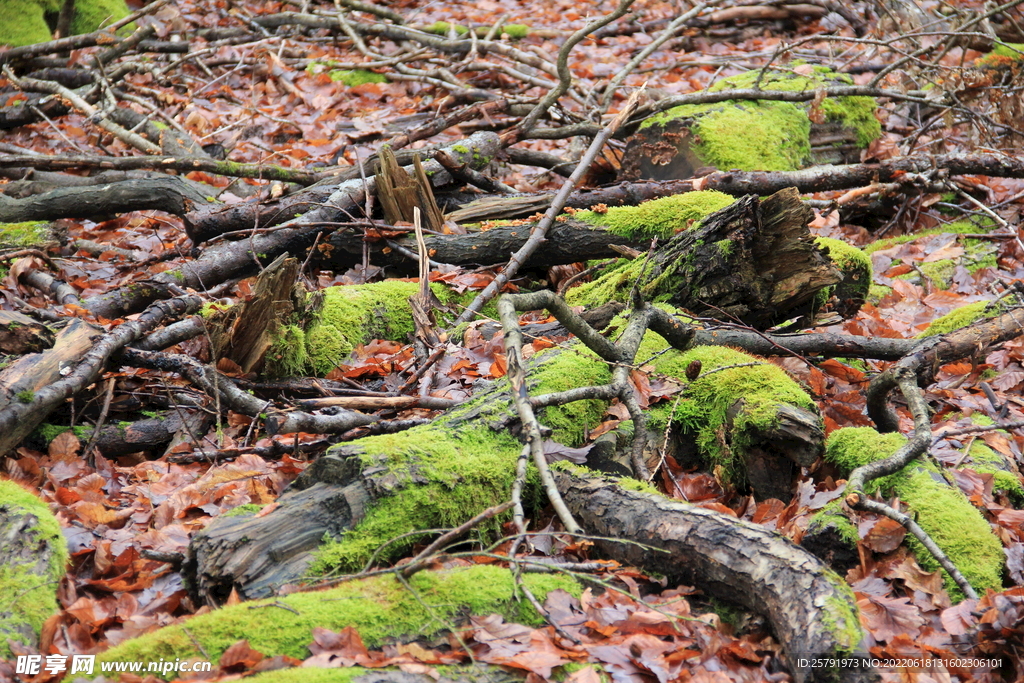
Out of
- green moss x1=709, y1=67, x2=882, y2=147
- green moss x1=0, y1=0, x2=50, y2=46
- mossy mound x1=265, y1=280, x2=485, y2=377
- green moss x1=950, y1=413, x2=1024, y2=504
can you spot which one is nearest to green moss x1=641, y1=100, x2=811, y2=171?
green moss x1=709, y1=67, x2=882, y2=147

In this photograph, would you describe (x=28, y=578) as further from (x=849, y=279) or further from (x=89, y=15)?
(x=89, y=15)

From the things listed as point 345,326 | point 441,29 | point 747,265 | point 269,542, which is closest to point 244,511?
point 269,542

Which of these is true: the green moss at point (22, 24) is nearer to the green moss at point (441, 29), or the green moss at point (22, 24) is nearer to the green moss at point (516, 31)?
the green moss at point (441, 29)

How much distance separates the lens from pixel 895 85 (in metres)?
8.18

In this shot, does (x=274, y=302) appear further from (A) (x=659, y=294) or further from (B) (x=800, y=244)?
(B) (x=800, y=244)

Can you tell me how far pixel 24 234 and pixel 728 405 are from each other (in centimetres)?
565

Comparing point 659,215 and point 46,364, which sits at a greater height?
point 46,364

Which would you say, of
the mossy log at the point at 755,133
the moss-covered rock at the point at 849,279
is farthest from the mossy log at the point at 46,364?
the mossy log at the point at 755,133

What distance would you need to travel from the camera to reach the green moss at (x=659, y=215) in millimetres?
5367

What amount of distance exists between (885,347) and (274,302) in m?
3.47

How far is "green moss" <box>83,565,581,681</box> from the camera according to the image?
232cm

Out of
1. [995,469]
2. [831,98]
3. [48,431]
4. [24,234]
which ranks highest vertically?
[831,98]

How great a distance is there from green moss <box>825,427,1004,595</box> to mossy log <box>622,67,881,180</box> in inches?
142

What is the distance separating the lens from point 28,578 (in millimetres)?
2715
